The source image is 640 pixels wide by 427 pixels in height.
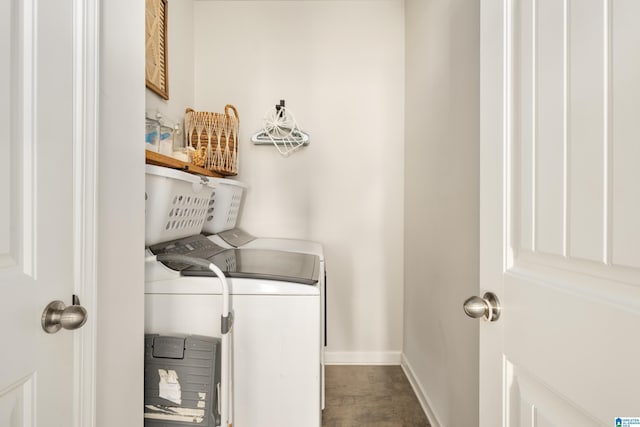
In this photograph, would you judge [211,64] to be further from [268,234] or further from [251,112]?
[268,234]

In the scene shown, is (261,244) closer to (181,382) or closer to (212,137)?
(212,137)

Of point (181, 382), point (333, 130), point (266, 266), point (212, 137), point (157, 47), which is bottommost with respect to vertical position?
point (181, 382)

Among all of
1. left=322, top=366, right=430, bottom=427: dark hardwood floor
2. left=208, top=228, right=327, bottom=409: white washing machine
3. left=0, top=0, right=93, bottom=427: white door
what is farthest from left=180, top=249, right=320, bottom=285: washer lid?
left=322, top=366, right=430, bottom=427: dark hardwood floor

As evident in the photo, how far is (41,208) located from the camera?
2.07 ft

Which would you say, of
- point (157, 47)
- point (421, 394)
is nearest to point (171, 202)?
point (157, 47)

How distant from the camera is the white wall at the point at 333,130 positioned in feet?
8.16

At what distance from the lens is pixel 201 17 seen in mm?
2482

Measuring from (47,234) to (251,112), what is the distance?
6.56 ft

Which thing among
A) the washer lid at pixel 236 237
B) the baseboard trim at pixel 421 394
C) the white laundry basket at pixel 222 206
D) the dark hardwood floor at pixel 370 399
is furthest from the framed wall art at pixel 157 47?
the baseboard trim at pixel 421 394

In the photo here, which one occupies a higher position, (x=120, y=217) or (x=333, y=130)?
(x=333, y=130)
